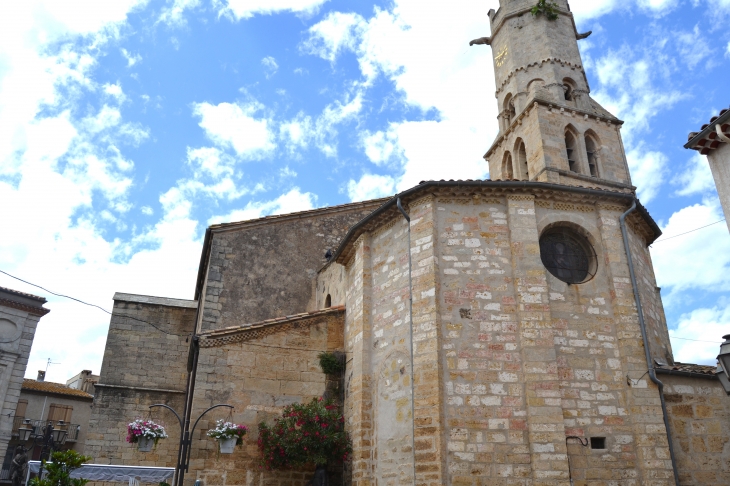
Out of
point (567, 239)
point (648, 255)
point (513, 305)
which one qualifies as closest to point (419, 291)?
point (513, 305)

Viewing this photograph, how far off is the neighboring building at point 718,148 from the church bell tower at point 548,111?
27.2 feet

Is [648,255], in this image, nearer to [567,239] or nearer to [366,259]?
[567,239]

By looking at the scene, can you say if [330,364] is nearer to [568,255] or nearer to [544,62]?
[568,255]

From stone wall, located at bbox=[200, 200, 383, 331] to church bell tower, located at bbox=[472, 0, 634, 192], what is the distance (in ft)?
22.9

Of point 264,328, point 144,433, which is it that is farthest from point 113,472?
point 264,328

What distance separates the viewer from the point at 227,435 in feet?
34.2

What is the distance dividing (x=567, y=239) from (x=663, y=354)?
267 cm

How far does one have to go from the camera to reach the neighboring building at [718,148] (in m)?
8.36

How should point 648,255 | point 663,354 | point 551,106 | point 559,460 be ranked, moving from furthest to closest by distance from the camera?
point 551,106
point 648,255
point 663,354
point 559,460

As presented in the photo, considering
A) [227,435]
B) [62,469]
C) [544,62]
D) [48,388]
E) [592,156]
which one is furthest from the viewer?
[48,388]

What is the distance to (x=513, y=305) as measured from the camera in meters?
9.82

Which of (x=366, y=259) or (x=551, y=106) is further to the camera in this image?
(x=551, y=106)

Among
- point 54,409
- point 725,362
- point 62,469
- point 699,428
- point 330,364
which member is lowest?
point 62,469

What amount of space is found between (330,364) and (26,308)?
13.8 meters
